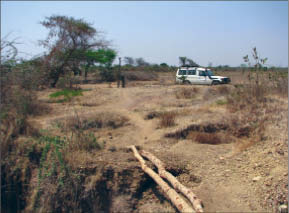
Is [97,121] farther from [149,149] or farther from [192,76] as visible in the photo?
[192,76]

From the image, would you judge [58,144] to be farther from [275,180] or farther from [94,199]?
[275,180]

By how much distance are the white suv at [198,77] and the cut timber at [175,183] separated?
111 inches

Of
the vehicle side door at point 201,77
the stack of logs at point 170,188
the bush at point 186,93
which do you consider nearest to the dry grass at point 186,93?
the bush at point 186,93

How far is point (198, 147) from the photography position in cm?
605

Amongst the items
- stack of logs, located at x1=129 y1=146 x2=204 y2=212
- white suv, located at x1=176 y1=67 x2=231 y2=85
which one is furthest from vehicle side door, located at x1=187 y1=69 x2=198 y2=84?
stack of logs, located at x1=129 y1=146 x2=204 y2=212

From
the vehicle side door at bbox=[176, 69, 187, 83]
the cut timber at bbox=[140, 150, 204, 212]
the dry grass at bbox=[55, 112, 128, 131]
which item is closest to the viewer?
the cut timber at bbox=[140, 150, 204, 212]

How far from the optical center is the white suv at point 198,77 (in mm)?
7785

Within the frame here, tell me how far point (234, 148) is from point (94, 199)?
298 cm

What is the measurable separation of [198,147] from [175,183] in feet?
6.09

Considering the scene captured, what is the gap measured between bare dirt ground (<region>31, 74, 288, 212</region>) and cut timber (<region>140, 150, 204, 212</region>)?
0.83 feet

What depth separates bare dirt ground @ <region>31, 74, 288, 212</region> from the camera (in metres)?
4.38

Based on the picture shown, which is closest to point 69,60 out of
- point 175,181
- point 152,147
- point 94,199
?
point 152,147

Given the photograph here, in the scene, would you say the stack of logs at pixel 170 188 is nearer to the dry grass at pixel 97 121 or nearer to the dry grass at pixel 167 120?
→ the dry grass at pixel 167 120

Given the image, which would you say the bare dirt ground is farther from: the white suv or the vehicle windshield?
the vehicle windshield
